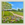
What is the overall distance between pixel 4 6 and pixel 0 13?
0.90ft

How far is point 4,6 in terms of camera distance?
649 centimetres

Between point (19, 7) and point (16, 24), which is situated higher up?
point (19, 7)

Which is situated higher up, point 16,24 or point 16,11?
point 16,11

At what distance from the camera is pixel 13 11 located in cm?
650

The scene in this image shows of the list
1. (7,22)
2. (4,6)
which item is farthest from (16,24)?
(4,6)

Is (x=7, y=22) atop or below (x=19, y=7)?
below

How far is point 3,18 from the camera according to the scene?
6.49 meters

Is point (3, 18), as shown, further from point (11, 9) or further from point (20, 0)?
point (20, 0)

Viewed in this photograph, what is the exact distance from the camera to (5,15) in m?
6.49

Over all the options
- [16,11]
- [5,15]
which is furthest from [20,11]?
[5,15]

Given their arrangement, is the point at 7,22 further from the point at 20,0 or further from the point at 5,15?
the point at 20,0

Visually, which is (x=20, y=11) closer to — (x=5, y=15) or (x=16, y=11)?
(x=16, y=11)

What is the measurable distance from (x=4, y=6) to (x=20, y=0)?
579 millimetres

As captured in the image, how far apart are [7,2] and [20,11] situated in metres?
0.54
